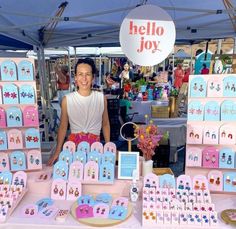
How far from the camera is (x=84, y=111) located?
1772 millimetres

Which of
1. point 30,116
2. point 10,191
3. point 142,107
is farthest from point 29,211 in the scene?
point 142,107

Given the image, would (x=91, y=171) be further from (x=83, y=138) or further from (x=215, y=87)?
(x=215, y=87)

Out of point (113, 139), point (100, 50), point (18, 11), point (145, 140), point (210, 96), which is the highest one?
point (100, 50)

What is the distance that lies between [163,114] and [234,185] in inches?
109

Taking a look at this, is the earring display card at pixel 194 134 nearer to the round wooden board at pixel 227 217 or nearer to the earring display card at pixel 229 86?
Result: the earring display card at pixel 229 86

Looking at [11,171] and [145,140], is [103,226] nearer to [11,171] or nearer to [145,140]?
[145,140]

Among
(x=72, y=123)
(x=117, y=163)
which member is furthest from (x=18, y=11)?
(x=117, y=163)

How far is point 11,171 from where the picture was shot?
160cm

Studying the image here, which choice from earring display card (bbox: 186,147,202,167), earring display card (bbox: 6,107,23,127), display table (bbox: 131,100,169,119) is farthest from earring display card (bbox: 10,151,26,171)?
display table (bbox: 131,100,169,119)

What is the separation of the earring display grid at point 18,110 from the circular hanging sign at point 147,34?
23.8 inches

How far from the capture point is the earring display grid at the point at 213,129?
1.41 meters

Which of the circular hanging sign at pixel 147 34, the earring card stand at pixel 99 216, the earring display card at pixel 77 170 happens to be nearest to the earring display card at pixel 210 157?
the earring card stand at pixel 99 216

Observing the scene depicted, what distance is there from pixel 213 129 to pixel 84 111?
840 mm

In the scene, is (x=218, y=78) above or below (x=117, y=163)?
above
